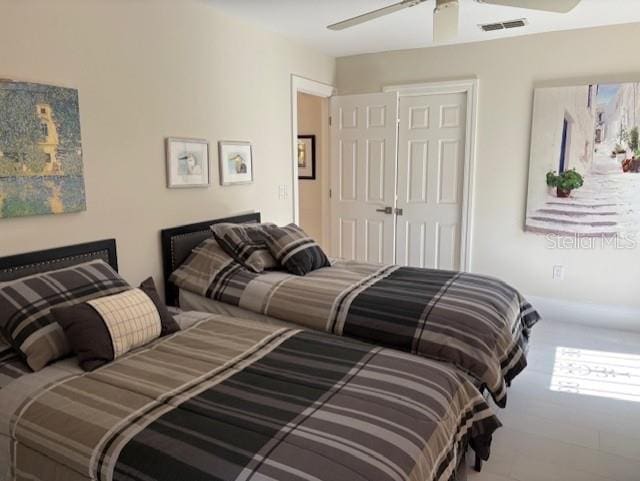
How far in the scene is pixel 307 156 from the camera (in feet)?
18.6

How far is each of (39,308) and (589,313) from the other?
4079 millimetres

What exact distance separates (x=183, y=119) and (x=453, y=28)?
1.74 meters

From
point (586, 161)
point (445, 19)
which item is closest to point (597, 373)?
point (586, 161)

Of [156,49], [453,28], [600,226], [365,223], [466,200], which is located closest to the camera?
[453,28]

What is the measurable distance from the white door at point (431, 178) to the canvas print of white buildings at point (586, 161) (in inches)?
25.7

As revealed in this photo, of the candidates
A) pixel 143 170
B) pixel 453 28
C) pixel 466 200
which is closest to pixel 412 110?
pixel 466 200

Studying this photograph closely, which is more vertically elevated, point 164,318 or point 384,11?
point 384,11

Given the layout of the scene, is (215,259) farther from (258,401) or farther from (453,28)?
(453,28)

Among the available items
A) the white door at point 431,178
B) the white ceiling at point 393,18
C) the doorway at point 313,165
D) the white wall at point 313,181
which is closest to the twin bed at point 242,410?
the white ceiling at point 393,18

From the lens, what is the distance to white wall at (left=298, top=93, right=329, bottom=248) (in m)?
5.54

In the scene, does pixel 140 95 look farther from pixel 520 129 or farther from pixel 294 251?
pixel 520 129

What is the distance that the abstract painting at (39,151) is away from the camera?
212cm

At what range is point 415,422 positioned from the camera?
152 centimetres

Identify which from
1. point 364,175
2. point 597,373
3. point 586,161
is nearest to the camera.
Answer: point 597,373
